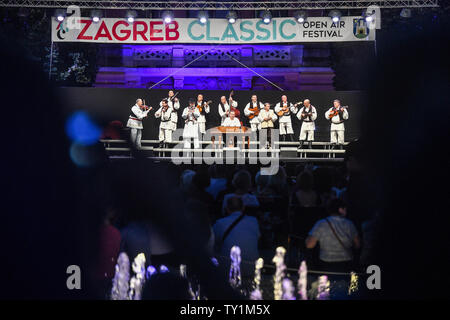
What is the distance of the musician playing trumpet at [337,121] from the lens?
12.4 metres

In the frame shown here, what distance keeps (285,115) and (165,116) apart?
127 inches

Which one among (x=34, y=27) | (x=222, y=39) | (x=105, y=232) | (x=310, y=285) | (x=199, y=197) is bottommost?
(x=310, y=285)

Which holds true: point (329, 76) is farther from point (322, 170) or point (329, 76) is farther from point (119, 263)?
point (119, 263)

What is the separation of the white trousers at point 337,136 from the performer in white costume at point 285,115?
3.64 feet

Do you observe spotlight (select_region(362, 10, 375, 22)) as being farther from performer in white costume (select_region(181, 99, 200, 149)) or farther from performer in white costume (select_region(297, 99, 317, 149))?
performer in white costume (select_region(181, 99, 200, 149))

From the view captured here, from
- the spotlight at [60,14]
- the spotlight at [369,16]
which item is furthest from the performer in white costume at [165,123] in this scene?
the spotlight at [369,16]

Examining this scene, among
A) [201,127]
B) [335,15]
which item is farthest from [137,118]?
[335,15]

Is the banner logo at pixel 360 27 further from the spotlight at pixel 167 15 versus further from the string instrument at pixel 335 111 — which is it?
the spotlight at pixel 167 15

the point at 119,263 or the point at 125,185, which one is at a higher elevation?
the point at 125,185

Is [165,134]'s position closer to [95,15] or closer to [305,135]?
[95,15]

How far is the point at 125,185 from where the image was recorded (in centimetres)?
343

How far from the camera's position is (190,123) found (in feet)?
41.4

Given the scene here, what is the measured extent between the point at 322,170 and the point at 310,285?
46.1 inches
